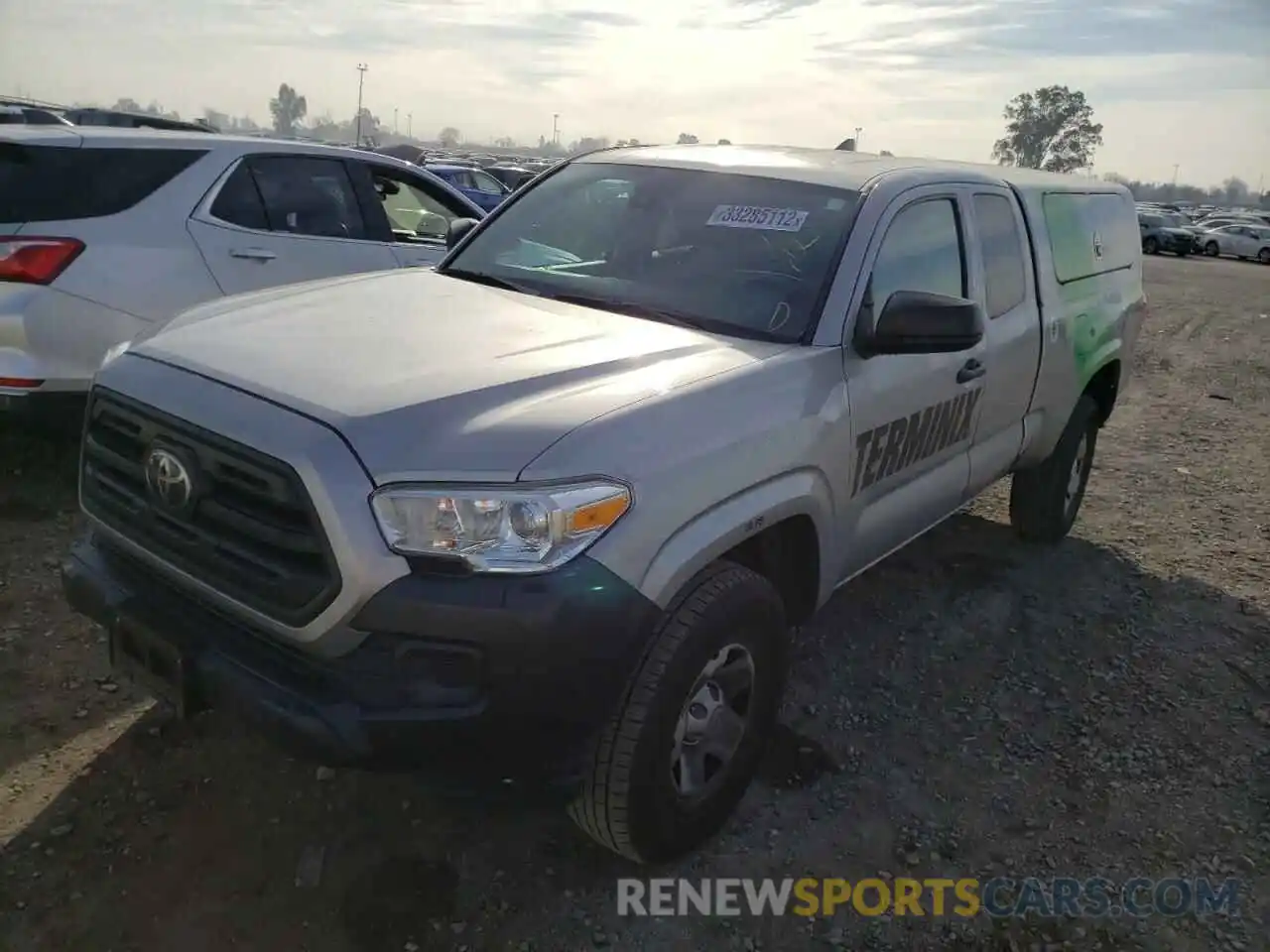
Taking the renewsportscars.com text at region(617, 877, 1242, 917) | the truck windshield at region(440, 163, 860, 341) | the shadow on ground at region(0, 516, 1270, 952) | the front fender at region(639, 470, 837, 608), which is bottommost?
the renewsportscars.com text at region(617, 877, 1242, 917)

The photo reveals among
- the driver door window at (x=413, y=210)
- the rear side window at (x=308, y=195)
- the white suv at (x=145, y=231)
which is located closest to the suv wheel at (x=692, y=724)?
the white suv at (x=145, y=231)

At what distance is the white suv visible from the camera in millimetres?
4484

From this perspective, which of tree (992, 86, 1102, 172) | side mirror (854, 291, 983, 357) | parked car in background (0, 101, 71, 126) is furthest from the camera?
tree (992, 86, 1102, 172)

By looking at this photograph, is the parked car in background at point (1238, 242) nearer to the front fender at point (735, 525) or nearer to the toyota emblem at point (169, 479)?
the front fender at point (735, 525)

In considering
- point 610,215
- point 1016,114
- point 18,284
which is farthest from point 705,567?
point 1016,114

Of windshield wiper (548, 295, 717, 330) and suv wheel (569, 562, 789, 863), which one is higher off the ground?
windshield wiper (548, 295, 717, 330)

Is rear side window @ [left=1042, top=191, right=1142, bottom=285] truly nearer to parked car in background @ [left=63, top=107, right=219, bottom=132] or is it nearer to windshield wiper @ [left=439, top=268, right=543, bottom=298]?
windshield wiper @ [left=439, top=268, right=543, bottom=298]

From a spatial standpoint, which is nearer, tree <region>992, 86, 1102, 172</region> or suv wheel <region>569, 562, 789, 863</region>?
suv wheel <region>569, 562, 789, 863</region>

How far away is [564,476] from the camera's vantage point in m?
2.27

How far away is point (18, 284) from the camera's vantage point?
4441 mm

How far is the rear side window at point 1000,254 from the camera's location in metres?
4.14

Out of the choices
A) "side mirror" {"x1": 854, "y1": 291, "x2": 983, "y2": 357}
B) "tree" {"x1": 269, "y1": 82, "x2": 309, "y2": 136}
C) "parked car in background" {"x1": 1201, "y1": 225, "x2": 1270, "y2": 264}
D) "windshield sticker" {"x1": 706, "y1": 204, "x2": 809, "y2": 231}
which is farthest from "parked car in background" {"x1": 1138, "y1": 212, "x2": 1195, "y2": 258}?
"tree" {"x1": 269, "y1": 82, "x2": 309, "y2": 136}

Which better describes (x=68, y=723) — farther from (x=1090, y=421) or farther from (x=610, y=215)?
(x=1090, y=421)

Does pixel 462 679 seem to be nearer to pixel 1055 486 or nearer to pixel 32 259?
pixel 32 259
